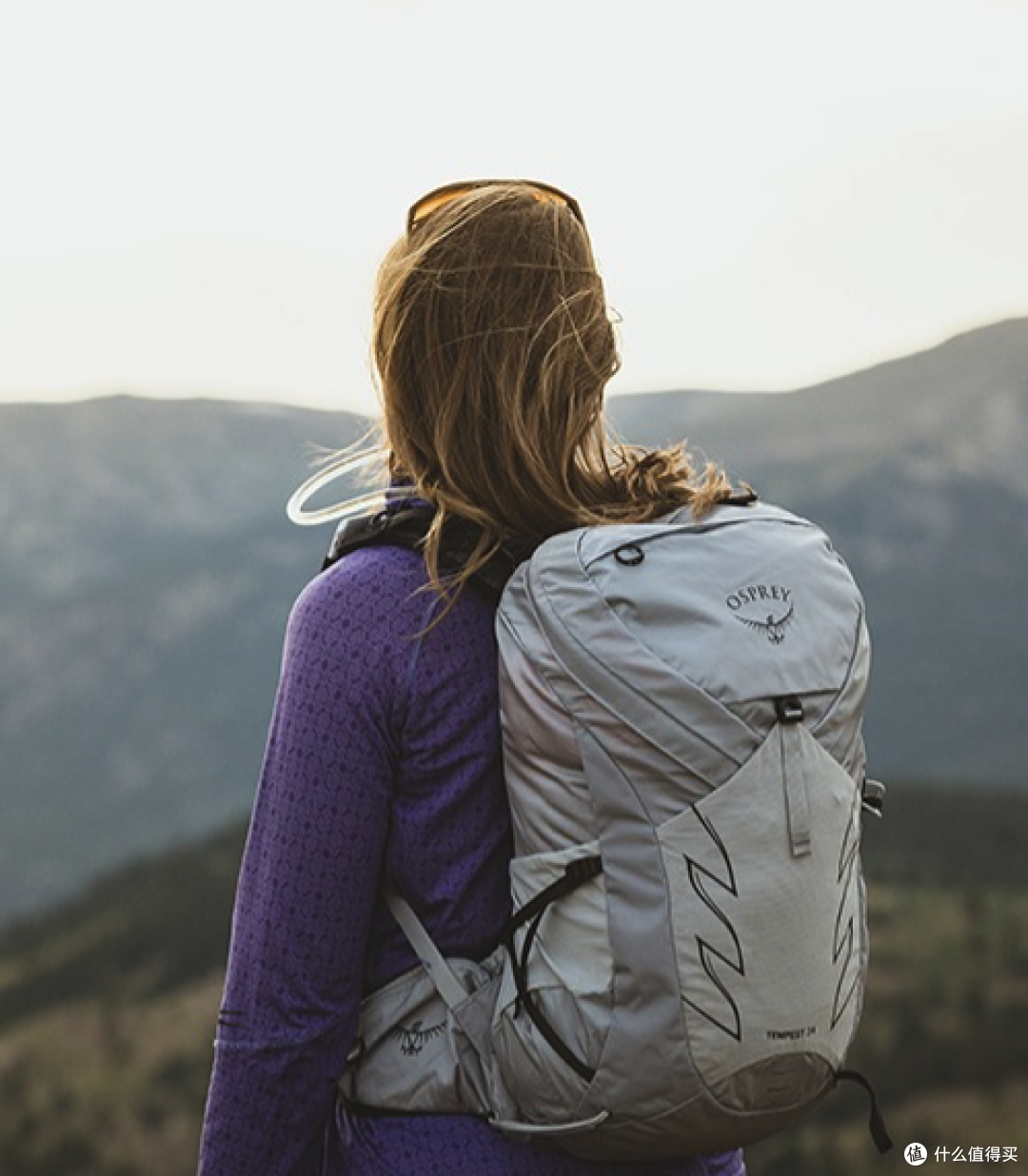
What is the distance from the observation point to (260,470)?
186 ft

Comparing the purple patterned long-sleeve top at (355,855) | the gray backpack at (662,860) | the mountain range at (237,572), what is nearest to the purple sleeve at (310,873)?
the purple patterned long-sleeve top at (355,855)

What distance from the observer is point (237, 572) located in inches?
1906

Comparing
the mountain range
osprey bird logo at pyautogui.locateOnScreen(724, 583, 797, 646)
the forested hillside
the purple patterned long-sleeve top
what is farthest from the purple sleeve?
the mountain range

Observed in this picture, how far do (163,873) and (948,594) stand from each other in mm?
24290

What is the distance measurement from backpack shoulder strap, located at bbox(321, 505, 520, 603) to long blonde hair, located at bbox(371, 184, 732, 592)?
0.02 metres

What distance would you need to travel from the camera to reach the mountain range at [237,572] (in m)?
36.3

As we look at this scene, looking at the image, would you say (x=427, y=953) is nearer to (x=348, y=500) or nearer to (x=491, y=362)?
(x=348, y=500)

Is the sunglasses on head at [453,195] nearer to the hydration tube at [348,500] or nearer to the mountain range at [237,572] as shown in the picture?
the hydration tube at [348,500]

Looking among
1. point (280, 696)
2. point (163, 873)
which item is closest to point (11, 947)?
point (163, 873)

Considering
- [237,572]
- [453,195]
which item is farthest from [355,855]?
[237,572]

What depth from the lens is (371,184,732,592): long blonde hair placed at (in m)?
1.55

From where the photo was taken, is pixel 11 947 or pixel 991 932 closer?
pixel 991 932

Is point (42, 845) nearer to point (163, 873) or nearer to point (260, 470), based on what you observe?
point (260, 470)

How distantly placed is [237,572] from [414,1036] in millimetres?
47645
